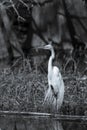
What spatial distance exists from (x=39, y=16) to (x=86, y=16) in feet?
3.50

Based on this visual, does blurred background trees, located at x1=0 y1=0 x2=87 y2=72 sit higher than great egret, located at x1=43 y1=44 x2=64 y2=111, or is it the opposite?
blurred background trees, located at x1=0 y1=0 x2=87 y2=72

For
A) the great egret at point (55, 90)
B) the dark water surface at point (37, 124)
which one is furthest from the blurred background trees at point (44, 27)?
the dark water surface at point (37, 124)

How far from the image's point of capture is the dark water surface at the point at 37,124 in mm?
6098

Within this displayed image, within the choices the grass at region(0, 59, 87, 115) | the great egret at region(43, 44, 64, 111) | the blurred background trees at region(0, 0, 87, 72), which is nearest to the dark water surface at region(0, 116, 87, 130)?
the great egret at region(43, 44, 64, 111)

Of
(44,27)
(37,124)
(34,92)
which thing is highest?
(44,27)

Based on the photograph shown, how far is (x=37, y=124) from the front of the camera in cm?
648

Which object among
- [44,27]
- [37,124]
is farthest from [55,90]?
[44,27]

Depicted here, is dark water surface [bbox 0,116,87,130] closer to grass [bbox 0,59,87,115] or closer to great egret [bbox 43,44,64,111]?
great egret [bbox 43,44,64,111]

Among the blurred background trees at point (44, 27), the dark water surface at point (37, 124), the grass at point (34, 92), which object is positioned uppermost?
the blurred background trees at point (44, 27)

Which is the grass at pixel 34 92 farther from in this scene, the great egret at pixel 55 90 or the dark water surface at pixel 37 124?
the dark water surface at pixel 37 124

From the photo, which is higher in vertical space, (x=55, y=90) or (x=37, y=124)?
(x=55, y=90)

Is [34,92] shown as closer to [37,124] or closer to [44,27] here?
[37,124]

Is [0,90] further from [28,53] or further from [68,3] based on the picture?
[68,3]

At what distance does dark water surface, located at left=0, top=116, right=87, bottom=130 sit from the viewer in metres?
6.10
